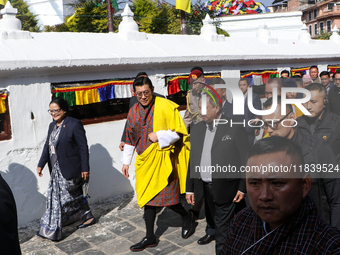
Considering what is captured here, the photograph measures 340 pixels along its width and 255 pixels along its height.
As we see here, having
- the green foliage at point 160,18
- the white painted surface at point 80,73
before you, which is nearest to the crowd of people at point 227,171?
the white painted surface at point 80,73

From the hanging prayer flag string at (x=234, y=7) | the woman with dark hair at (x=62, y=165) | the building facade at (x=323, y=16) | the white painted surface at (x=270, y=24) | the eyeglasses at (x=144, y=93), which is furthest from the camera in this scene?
the building facade at (x=323, y=16)

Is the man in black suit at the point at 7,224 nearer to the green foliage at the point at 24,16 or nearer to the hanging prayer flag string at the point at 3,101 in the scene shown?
the hanging prayer flag string at the point at 3,101

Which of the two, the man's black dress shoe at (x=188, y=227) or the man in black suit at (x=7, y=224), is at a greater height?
the man in black suit at (x=7, y=224)

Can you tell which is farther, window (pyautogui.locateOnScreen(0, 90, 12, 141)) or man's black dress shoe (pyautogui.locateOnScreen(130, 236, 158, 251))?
window (pyautogui.locateOnScreen(0, 90, 12, 141))

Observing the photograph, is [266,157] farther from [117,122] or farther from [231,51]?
[231,51]

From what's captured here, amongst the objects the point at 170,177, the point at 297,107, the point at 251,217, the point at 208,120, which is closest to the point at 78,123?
the point at 170,177

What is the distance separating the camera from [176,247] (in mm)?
4191

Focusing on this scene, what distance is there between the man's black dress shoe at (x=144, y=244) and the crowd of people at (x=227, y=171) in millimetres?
12

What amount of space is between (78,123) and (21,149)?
3.39 ft

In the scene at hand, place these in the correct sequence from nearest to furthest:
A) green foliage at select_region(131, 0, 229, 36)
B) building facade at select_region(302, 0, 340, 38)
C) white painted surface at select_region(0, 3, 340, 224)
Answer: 1. white painted surface at select_region(0, 3, 340, 224)
2. green foliage at select_region(131, 0, 229, 36)
3. building facade at select_region(302, 0, 340, 38)

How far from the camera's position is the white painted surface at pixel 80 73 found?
4.97 metres

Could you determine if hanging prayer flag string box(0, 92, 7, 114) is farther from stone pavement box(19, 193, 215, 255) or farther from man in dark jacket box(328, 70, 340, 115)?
man in dark jacket box(328, 70, 340, 115)

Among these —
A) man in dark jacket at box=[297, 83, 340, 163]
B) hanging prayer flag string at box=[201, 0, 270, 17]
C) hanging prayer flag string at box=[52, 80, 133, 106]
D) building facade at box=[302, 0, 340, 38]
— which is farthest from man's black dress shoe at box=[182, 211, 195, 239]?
building facade at box=[302, 0, 340, 38]

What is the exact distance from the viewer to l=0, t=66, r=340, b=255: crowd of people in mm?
1565
